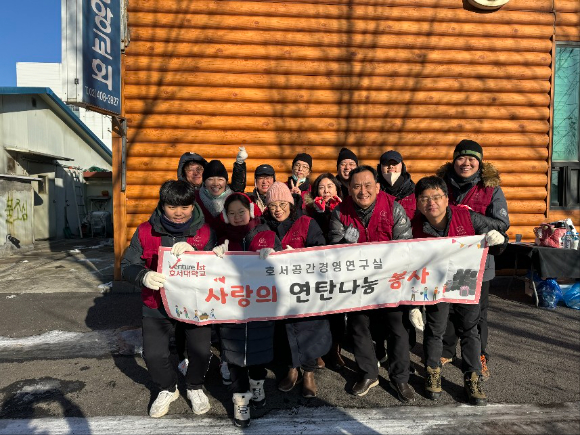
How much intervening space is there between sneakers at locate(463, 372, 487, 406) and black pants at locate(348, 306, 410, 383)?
0.48 m

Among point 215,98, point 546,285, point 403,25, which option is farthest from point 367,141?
point 546,285

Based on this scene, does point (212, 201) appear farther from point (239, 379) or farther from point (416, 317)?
point (416, 317)

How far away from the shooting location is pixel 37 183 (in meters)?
14.7

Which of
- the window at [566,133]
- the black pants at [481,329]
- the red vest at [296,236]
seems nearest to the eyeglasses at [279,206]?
the red vest at [296,236]

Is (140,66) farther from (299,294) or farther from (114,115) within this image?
(299,294)

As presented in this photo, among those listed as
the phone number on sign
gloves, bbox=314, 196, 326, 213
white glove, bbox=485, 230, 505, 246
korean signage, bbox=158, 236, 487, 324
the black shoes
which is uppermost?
the phone number on sign

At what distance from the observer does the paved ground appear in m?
2.74

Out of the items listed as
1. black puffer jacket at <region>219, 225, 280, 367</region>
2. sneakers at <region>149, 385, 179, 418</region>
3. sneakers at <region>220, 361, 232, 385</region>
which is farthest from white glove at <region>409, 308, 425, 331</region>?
sneakers at <region>149, 385, 179, 418</region>

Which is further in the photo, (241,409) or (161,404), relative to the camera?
(161,404)

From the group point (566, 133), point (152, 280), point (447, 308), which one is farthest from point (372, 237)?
point (566, 133)

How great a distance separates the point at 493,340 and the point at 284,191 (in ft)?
10.2

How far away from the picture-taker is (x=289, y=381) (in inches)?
127

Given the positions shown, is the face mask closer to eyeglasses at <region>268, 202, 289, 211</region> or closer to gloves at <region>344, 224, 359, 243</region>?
gloves at <region>344, 224, 359, 243</region>

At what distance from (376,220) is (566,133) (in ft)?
19.8
